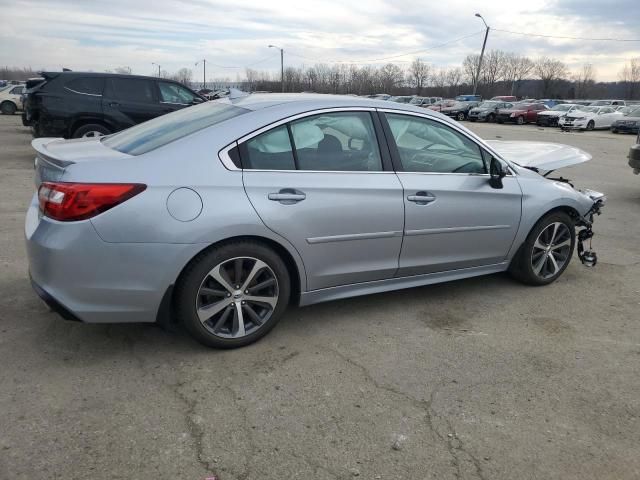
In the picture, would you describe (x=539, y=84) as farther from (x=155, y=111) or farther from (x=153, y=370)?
(x=153, y=370)

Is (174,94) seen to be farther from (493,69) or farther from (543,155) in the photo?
(493,69)

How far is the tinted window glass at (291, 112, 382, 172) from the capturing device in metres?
3.54

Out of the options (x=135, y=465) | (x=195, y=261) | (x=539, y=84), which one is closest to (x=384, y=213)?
(x=195, y=261)

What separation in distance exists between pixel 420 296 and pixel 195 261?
2102 millimetres

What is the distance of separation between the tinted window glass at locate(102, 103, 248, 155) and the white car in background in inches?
1210

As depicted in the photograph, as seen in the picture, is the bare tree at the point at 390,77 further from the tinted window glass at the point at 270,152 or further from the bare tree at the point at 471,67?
the tinted window glass at the point at 270,152

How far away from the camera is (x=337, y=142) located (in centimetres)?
368

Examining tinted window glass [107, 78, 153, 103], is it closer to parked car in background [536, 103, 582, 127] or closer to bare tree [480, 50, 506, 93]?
parked car in background [536, 103, 582, 127]

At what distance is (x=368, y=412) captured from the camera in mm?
2852

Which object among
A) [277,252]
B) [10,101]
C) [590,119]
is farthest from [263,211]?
[590,119]

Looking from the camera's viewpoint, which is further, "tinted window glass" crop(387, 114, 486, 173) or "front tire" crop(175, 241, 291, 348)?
"tinted window glass" crop(387, 114, 486, 173)

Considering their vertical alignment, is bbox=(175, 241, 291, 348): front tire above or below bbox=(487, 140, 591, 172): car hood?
below

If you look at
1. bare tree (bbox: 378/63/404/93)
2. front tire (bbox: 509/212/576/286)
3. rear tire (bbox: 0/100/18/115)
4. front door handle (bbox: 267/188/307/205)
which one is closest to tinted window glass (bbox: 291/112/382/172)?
front door handle (bbox: 267/188/307/205)

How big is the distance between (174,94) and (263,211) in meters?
9.18
